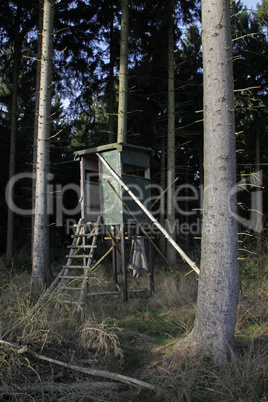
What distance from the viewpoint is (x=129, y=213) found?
8.39 metres

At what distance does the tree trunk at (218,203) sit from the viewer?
13.3 feet

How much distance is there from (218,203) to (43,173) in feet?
18.6

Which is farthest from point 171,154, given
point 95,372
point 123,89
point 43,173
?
point 95,372

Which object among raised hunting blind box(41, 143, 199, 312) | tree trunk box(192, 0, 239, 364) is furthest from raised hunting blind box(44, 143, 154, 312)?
tree trunk box(192, 0, 239, 364)

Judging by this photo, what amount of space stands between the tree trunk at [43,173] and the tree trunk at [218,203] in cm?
523

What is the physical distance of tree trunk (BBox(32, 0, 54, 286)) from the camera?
335 inches

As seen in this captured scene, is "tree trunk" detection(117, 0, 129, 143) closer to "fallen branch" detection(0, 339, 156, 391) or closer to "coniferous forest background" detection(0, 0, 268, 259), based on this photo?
"coniferous forest background" detection(0, 0, 268, 259)

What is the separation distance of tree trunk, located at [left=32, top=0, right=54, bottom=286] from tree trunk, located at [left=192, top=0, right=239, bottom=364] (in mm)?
5231

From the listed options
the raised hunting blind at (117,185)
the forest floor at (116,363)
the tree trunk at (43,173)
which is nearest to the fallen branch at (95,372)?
the forest floor at (116,363)

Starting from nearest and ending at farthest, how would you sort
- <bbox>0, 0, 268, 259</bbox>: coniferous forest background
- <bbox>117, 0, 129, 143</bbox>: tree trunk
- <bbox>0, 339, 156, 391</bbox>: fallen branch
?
<bbox>0, 339, 156, 391</bbox>: fallen branch → <bbox>117, 0, 129, 143</bbox>: tree trunk → <bbox>0, 0, 268, 259</bbox>: coniferous forest background

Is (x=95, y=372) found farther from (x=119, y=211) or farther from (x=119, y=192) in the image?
(x=119, y=192)

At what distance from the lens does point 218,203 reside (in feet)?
13.7

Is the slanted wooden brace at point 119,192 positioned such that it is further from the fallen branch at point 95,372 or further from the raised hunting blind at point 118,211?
the fallen branch at point 95,372

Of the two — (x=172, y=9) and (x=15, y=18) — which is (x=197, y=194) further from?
(x=15, y=18)
